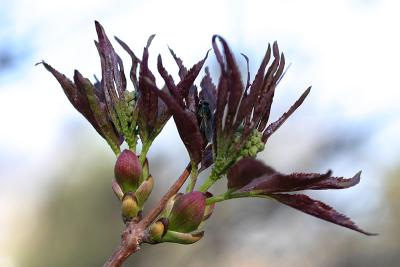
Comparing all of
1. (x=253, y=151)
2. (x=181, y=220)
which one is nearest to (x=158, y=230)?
(x=181, y=220)

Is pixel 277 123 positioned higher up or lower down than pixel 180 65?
lower down

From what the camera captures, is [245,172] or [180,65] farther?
[180,65]

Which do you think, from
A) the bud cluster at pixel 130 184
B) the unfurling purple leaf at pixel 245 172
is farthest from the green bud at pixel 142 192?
the unfurling purple leaf at pixel 245 172

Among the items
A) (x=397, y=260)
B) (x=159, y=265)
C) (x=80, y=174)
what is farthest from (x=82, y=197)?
(x=397, y=260)

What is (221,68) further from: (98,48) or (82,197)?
(82,197)

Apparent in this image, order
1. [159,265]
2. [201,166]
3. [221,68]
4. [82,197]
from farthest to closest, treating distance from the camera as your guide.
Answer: [82,197] < [159,265] < [201,166] < [221,68]

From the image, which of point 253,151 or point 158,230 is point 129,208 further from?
point 253,151

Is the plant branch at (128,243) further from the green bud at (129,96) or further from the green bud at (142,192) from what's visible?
the green bud at (129,96)

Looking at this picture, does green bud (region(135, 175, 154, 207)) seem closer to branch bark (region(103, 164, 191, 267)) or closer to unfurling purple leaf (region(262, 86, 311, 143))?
branch bark (region(103, 164, 191, 267))
